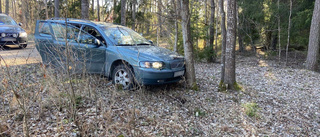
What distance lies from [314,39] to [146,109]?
9.67m

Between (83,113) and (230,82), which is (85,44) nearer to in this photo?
(83,113)

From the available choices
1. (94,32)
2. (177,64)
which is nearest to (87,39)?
(94,32)

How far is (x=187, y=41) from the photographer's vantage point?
5.80 m

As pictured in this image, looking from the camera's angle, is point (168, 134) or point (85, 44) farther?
point (85, 44)

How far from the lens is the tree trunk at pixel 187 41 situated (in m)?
5.69

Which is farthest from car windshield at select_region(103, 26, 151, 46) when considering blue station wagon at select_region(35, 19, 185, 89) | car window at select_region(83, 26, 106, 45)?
car window at select_region(83, 26, 106, 45)

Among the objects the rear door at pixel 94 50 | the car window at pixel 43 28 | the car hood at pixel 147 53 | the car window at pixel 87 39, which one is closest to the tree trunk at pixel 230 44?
the car hood at pixel 147 53

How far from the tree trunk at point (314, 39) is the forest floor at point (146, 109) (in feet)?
14.5

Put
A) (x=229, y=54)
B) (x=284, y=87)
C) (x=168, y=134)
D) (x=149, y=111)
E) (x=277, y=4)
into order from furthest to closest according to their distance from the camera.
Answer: (x=277, y=4), (x=284, y=87), (x=229, y=54), (x=149, y=111), (x=168, y=134)

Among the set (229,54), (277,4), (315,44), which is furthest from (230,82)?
(277,4)

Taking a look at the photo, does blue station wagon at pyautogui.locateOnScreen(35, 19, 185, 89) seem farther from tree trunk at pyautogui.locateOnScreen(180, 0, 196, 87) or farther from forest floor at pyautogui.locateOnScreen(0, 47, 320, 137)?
forest floor at pyautogui.locateOnScreen(0, 47, 320, 137)

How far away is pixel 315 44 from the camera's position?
1011cm

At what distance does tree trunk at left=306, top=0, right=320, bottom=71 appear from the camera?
381 inches

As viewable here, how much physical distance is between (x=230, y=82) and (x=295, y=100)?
1.87m
